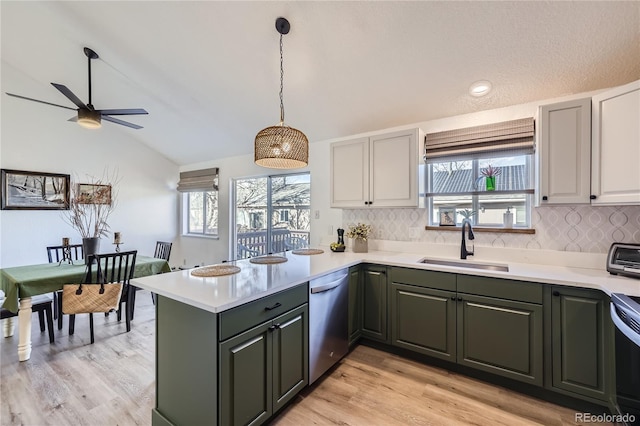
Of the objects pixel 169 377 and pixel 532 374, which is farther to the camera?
pixel 532 374

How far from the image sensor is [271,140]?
1.82 m

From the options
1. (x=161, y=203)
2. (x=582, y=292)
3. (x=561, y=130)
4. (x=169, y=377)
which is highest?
(x=561, y=130)

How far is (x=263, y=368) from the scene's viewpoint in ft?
4.98

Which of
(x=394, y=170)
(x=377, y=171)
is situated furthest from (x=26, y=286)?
Answer: (x=394, y=170)

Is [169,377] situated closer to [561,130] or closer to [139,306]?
[139,306]

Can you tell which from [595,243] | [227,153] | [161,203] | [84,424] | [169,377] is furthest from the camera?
[161,203]

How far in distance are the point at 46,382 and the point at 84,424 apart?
2.49ft

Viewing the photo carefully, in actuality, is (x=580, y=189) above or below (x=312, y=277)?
above

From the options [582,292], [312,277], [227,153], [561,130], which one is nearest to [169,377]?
[312,277]

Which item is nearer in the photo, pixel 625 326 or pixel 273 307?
pixel 625 326

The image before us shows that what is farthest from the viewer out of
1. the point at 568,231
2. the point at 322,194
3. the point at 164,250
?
the point at 164,250

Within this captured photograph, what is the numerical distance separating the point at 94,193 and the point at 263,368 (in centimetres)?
452
